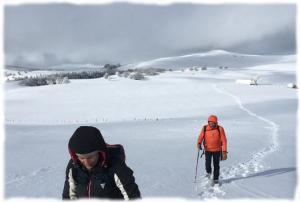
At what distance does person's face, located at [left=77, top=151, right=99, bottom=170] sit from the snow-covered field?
5026 mm

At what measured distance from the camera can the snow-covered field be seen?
8898mm

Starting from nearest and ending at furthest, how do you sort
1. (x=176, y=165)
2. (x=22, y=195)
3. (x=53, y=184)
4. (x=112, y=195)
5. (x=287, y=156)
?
(x=112, y=195), (x=22, y=195), (x=53, y=184), (x=176, y=165), (x=287, y=156)

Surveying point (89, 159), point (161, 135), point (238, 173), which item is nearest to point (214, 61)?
point (161, 135)

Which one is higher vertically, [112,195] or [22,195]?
[112,195]

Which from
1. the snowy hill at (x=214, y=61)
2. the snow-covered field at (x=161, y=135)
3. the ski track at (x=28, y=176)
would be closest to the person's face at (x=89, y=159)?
the snow-covered field at (x=161, y=135)

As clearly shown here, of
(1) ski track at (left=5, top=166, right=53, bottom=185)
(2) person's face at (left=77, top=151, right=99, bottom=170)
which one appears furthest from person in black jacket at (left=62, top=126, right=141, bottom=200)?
(1) ski track at (left=5, top=166, right=53, bottom=185)

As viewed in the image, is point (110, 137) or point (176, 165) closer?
point (176, 165)

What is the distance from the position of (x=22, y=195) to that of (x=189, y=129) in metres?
11.9

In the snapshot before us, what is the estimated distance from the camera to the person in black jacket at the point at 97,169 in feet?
10.0

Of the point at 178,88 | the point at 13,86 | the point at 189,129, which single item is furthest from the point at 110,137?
the point at 13,86

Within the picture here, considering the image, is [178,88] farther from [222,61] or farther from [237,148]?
[222,61]

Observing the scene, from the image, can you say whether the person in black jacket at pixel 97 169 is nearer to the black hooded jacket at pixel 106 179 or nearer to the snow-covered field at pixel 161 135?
the black hooded jacket at pixel 106 179

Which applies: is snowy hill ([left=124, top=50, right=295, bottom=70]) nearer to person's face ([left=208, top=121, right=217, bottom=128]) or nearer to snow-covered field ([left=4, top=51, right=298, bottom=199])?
snow-covered field ([left=4, top=51, right=298, bottom=199])

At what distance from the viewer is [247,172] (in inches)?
401
